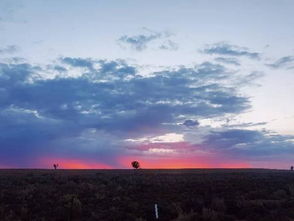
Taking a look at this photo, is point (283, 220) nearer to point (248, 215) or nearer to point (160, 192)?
point (248, 215)

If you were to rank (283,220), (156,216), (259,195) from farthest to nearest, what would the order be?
(259,195), (156,216), (283,220)

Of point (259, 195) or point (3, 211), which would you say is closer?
point (3, 211)

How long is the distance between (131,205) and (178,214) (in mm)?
3574

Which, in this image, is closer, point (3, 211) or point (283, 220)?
point (283, 220)

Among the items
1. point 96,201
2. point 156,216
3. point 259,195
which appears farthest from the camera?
point 259,195

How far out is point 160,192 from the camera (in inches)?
1401

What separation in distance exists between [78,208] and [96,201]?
12.7 feet

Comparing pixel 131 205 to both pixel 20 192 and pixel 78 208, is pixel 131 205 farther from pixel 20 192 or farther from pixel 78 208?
pixel 20 192

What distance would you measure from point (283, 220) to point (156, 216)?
585cm

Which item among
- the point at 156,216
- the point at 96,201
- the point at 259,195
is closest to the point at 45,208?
the point at 96,201

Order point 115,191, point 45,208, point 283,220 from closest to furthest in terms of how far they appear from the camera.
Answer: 1. point 283,220
2. point 45,208
3. point 115,191

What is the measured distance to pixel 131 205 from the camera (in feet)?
86.8

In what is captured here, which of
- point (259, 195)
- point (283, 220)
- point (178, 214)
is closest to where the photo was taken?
point (283, 220)

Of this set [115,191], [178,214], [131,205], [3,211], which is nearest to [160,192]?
[115,191]
